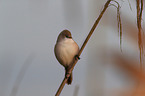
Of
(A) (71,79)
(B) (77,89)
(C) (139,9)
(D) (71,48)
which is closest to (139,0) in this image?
(C) (139,9)

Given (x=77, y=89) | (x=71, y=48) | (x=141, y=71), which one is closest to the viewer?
(x=141, y=71)

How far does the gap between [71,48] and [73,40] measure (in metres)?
0.05

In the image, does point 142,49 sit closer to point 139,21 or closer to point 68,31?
point 139,21

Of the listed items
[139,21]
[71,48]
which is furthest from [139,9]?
[71,48]

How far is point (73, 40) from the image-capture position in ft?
2.30

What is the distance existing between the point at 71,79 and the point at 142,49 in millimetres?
562

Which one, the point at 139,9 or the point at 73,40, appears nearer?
the point at 139,9

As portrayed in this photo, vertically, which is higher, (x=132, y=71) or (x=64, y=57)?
(x=132, y=71)

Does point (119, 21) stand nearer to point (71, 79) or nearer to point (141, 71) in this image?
point (141, 71)

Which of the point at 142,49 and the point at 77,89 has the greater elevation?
the point at 142,49

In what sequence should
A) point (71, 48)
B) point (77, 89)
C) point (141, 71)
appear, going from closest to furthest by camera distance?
1. point (141, 71)
2. point (77, 89)
3. point (71, 48)

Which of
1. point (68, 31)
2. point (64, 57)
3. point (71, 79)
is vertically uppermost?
point (68, 31)

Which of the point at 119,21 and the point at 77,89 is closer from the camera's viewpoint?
the point at 119,21

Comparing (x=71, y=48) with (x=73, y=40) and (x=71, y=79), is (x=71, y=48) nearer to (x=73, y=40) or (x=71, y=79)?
(x=73, y=40)
